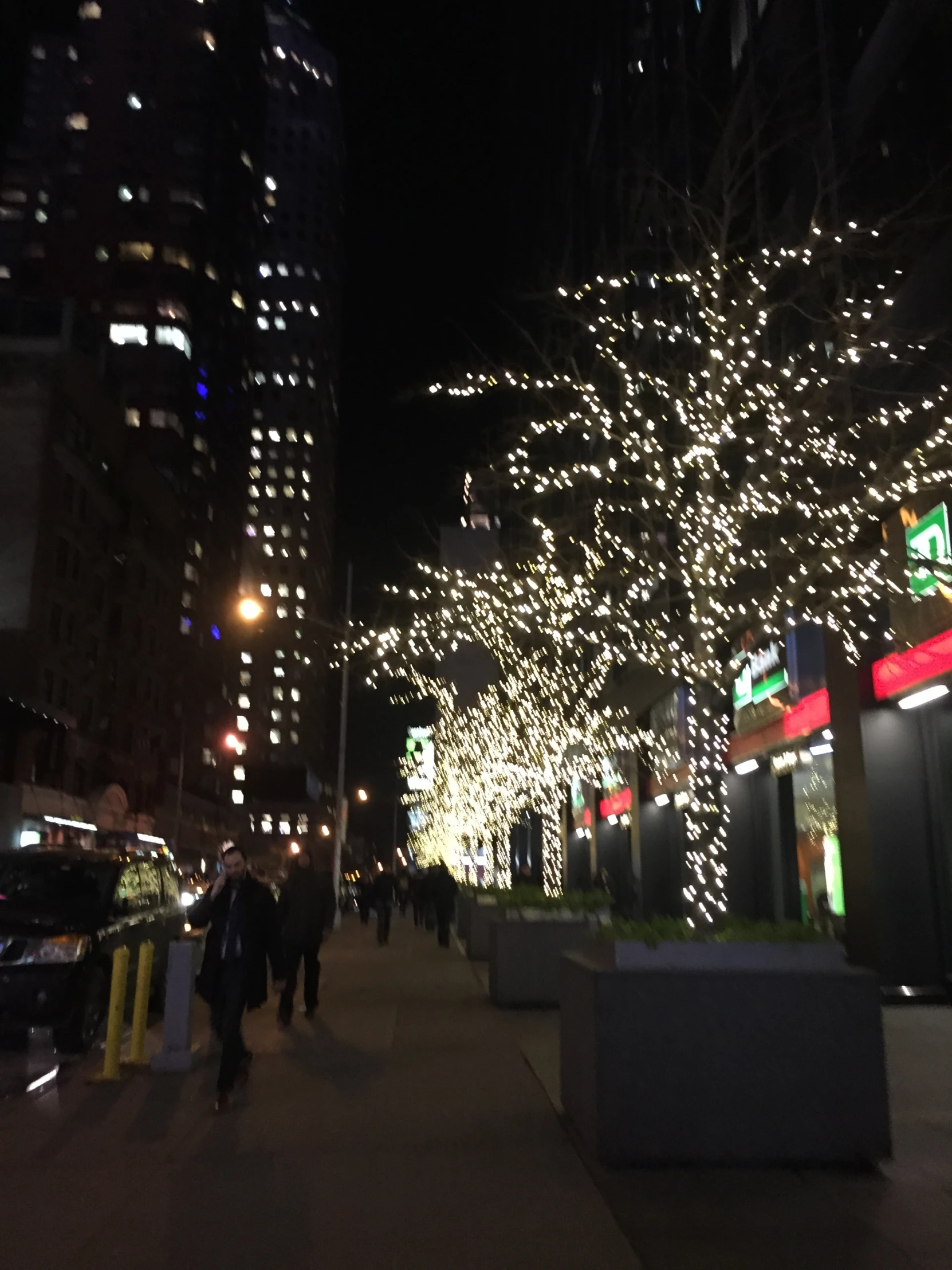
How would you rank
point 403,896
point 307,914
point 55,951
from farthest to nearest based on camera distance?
point 403,896 < point 307,914 < point 55,951

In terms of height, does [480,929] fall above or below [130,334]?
below

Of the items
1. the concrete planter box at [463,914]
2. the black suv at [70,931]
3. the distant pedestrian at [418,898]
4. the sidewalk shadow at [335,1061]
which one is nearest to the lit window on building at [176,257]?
the distant pedestrian at [418,898]

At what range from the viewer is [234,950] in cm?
753

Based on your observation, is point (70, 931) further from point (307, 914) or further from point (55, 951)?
point (307, 914)

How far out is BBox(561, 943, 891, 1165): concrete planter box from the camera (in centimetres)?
571

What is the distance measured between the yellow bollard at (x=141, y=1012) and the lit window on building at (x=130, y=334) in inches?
3469

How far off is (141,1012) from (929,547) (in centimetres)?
892

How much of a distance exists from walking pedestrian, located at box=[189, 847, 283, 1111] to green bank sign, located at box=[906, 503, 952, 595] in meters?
6.84

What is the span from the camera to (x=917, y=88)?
12781 mm

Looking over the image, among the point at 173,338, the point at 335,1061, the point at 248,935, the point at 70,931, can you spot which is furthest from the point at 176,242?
the point at 248,935

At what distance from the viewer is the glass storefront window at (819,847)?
14.8m

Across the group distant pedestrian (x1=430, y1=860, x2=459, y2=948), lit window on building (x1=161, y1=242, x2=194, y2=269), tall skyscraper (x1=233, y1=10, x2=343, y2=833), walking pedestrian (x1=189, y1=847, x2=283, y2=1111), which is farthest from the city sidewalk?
tall skyscraper (x1=233, y1=10, x2=343, y2=833)

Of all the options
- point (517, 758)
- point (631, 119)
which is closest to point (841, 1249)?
point (517, 758)

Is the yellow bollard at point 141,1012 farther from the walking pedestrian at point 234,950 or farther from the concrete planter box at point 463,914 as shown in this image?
the concrete planter box at point 463,914
